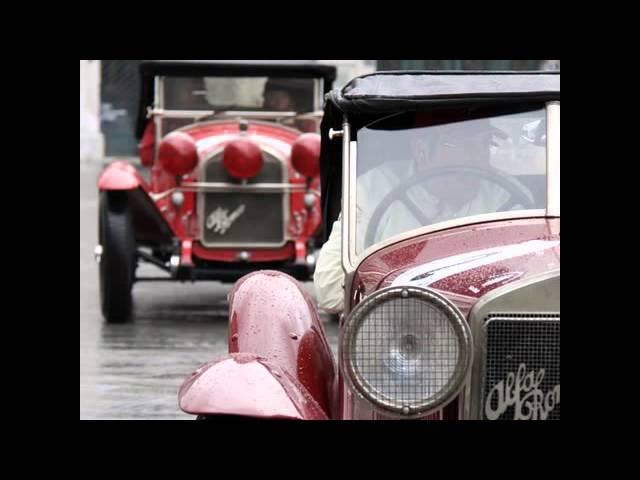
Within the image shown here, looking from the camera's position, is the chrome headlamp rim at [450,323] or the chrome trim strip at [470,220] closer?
the chrome headlamp rim at [450,323]

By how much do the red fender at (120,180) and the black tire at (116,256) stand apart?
12 centimetres

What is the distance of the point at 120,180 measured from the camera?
990 centimetres

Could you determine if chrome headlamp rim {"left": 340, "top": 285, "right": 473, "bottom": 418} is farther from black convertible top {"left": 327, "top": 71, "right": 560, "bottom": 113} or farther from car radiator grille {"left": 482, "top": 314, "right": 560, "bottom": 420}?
black convertible top {"left": 327, "top": 71, "right": 560, "bottom": 113}

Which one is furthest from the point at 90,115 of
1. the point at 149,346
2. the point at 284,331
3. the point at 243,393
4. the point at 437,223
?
the point at 243,393

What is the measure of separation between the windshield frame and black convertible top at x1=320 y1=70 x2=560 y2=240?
59 mm

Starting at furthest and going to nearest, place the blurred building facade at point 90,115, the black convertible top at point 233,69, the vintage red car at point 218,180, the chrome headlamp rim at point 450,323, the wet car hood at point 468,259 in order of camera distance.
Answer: the blurred building facade at point 90,115, the black convertible top at point 233,69, the vintage red car at point 218,180, the wet car hood at point 468,259, the chrome headlamp rim at point 450,323

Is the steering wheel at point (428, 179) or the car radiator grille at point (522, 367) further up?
the steering wheel at point (428, 179)

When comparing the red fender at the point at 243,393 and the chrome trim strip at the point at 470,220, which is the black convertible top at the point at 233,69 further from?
the red fender at the point at 243,393

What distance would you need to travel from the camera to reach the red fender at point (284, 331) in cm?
431

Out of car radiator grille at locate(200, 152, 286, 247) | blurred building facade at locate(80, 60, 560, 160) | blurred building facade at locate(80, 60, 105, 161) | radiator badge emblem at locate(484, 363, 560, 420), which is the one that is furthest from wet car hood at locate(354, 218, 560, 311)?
blurred building facade at locate(80, 60, 105, 161)

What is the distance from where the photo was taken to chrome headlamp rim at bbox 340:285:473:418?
3.24 meters

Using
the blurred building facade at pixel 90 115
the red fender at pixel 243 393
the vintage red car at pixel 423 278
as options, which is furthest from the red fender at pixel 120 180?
the blurred building facade at pixel 90 115
